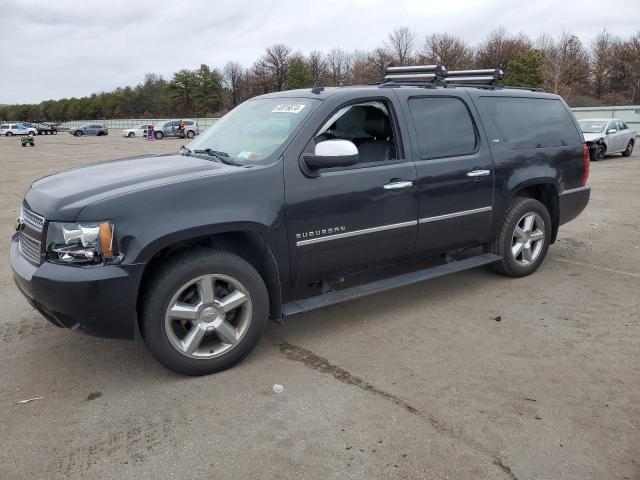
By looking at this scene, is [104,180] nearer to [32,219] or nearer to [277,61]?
[32,219]

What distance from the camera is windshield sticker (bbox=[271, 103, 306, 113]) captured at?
13.8ft

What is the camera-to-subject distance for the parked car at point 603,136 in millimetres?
19219

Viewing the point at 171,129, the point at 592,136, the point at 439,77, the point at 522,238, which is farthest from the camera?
the point at 171,129

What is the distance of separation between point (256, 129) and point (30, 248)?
186 cm

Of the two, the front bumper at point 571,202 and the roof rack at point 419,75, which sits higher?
the roof rack at point 419,75

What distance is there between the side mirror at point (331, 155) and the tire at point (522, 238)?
220 cm

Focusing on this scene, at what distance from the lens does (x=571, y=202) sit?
Answer: 19.3 ft

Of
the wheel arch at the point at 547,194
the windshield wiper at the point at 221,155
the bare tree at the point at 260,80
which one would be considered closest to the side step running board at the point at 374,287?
the wheel arch at the point at 547,194

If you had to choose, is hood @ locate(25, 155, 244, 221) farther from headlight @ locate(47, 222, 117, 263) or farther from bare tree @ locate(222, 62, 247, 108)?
bare tree @ locate(222, 62, 247, 108)

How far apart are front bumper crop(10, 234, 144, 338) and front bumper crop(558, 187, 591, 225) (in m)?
4.48

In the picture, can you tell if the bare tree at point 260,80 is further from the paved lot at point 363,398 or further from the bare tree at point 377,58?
the paved lot at point 363,398

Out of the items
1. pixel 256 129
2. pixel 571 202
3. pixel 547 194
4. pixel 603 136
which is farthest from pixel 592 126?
pixel 256 129

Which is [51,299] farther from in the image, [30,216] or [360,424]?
[360,424]

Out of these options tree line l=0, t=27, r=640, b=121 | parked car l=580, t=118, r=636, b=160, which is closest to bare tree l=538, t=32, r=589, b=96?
tree line l=0, t=27, r=640, b=121
